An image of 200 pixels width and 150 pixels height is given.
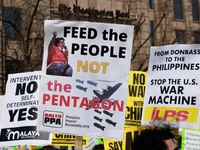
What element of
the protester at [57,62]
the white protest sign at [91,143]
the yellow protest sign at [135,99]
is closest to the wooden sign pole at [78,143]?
the protester at [57,62]

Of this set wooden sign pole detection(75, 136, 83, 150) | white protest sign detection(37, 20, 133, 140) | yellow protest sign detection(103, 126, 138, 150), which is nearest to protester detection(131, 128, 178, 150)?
white protest sign detection(37, 20, 133, 140)

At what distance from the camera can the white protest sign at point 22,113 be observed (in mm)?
4766

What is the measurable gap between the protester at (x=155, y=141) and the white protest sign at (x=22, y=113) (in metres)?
2.35

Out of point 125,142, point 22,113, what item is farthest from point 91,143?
point 22,113

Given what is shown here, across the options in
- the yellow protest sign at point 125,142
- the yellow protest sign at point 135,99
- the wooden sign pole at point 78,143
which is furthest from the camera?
the yellow protest sign at point 135,99

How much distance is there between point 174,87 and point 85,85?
155cm

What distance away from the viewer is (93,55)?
3.59 m

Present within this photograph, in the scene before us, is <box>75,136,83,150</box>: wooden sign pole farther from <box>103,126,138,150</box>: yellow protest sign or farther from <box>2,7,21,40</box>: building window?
<box>2,7,21,40</box>: building window

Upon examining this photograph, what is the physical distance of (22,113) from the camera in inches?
190

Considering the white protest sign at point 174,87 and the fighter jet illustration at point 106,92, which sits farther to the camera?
the white protest sign at point 174,87

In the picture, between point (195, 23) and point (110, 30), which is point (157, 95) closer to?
point (110, 30)

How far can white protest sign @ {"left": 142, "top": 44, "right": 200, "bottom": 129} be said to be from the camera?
448cm

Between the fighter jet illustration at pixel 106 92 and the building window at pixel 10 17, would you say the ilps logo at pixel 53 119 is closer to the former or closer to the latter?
the fighter jet illustration at pixel 106 92

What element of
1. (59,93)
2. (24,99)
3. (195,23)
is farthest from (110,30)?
(195,23)
